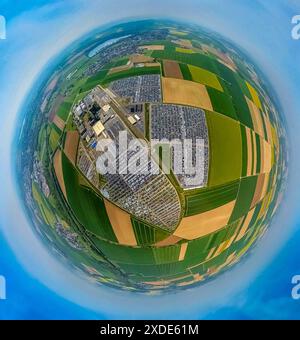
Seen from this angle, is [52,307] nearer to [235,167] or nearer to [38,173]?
[38,173]

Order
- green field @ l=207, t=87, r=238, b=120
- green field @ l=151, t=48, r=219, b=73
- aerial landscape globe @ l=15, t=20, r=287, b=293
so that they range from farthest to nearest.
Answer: green field @ l=151, t=48, r=219, b=73
green field @ l=207, t=87, r=238, b=120
aerial landscape globe @ l=15, t=20, r=287, b=293

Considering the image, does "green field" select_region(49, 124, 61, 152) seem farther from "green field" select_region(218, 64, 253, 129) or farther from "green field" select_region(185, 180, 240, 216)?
"green field" select_region(218, 64, 253, 129)

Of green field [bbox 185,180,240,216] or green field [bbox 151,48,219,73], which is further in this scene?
green field [bbox 151,48,219,73]

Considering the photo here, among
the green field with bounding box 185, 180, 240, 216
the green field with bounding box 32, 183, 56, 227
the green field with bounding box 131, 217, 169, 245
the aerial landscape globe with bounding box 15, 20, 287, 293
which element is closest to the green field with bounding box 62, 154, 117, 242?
the aerial landscape globe with bounding box 15, 20, 287, 293

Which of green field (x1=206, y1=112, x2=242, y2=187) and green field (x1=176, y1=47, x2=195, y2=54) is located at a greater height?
green field (x1=176, y1=47, x2=195, y2=54)

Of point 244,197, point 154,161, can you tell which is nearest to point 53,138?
point 154,161

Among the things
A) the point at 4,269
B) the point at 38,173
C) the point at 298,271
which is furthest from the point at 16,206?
the point at 298,271

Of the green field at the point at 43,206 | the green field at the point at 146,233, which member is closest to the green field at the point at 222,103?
the green field at the point at 146,233

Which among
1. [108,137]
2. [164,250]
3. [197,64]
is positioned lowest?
[164,250]

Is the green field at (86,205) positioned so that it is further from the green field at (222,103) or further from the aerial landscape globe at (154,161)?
the green field at (222,103)
